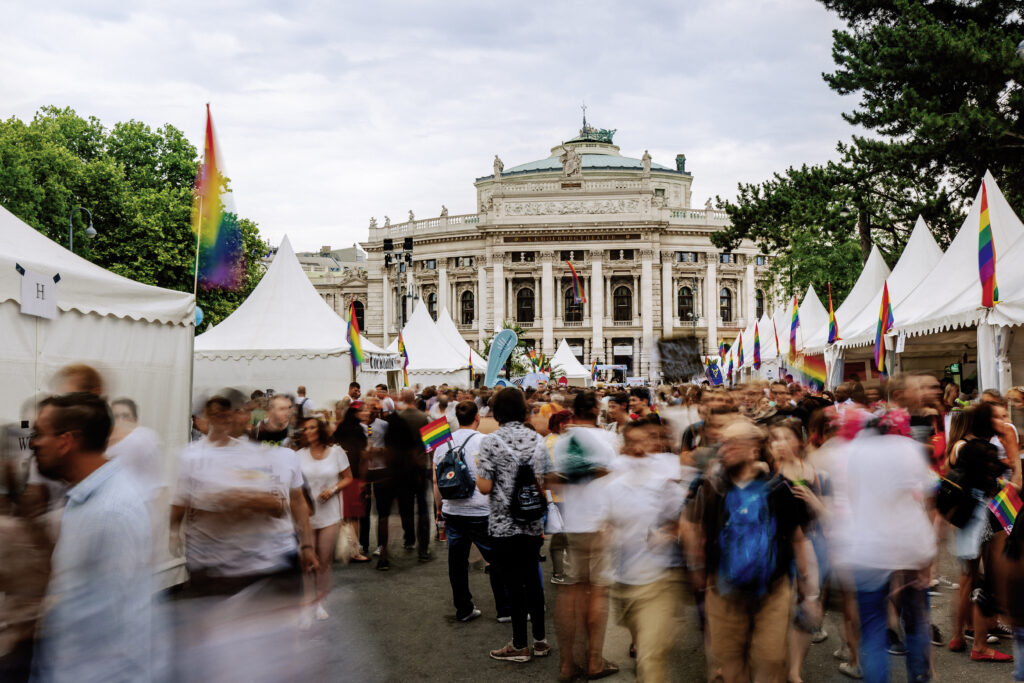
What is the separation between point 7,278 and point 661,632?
16.8 ft

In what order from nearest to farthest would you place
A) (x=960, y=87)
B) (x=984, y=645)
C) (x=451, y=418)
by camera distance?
(x=984, y=645), (x=451, y=418), (x=960, y=87)

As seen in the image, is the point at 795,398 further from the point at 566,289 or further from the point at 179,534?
the point at 566,289

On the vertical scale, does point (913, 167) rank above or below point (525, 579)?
above

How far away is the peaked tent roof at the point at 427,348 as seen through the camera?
27.3 m

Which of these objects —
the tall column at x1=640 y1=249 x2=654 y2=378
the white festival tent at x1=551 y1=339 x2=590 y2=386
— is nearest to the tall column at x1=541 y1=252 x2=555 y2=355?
the tall column at x1=640 y1=249 x2=654 y2=378

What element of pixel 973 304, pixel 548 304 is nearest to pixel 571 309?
pixel 548 304

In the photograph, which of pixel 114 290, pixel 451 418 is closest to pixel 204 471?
pixel 114 290

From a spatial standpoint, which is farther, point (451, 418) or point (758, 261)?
point (758, 261)

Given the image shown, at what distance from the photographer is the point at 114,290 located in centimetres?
→ 703

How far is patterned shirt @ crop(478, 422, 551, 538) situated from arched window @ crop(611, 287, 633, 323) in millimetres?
60704

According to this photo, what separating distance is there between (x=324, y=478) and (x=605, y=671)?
8.80 feet

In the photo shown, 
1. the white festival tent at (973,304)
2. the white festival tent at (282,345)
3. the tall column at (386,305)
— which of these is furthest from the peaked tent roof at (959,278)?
A: the tall column at (386,305)

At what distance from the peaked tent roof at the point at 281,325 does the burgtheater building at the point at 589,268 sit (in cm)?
4451

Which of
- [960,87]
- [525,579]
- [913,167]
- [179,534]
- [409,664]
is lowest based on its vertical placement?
[409,664]
